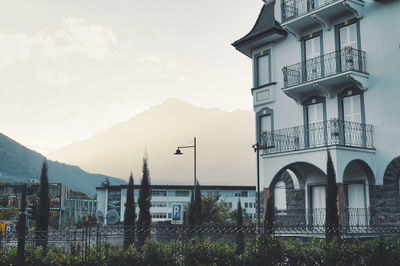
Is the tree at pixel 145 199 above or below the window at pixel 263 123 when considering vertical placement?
below

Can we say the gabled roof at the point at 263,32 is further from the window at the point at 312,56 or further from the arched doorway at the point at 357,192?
the arched doorway at the point at 357,192

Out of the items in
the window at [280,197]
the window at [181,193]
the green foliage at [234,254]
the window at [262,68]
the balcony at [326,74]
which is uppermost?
the window at [262,68]

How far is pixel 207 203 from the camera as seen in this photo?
44.4 m

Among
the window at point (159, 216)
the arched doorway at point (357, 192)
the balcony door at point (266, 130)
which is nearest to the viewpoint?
the arched doorway at point (357, 192)

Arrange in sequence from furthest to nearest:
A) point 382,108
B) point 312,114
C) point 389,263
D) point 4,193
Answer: point 4,193
point 312,114
point 382,108
point 389,263

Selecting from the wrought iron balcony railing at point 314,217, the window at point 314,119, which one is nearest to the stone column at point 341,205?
the wrought iron balcony railing at point 314,217

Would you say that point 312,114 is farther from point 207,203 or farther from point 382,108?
point 207,203

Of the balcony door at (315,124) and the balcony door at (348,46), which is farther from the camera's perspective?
the balcony door at (315,124)

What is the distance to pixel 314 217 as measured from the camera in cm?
2288

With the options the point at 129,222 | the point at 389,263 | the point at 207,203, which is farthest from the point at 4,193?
the point at 389,263

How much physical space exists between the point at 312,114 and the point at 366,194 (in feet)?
16.8

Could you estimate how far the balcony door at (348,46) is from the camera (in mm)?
21516

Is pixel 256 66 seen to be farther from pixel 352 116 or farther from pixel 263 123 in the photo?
pixel 352 116

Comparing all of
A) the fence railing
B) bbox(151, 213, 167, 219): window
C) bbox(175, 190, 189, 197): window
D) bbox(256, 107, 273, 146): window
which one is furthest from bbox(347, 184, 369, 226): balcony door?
bbox(151, 213, 167, 219): window
